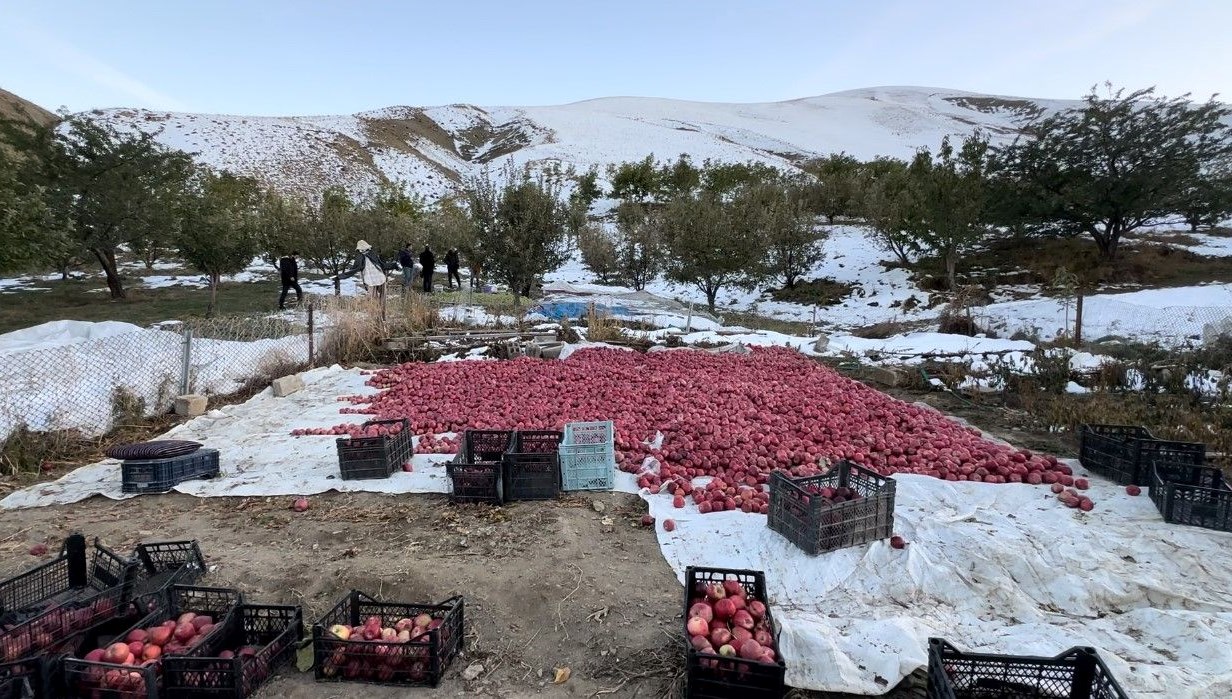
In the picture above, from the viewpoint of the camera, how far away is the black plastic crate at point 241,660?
8.27 ft

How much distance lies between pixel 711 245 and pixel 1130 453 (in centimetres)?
1647

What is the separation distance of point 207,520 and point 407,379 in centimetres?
389

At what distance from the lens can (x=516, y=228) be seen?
13.6 metres

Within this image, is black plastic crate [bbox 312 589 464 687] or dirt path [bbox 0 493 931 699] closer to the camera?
black plastic crate [bbox 312 589 464 687]

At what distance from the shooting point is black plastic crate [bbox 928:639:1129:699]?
7.47ft

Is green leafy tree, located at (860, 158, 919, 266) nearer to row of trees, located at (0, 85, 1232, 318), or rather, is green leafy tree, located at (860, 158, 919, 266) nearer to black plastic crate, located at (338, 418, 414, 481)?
row of trees, located at (0, 85, 1232, 318)

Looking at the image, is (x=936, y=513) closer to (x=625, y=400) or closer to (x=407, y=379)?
(x=625, y=400)

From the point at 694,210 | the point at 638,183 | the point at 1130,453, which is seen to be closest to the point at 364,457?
the point at 1130,453

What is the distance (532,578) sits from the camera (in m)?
3.56

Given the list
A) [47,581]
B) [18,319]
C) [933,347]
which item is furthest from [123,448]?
[18,319]

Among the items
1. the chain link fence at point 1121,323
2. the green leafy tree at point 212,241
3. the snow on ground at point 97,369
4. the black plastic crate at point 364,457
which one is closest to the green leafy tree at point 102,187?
the green leafy tree at point 212,241

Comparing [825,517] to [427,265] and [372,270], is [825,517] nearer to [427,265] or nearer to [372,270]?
[372,270]

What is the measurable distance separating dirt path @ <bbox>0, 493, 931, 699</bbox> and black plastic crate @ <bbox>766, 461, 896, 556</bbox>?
2.70ft

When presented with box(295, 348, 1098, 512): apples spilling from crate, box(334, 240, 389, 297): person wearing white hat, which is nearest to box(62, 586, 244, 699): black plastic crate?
box(295, 348, 1098, 512): apples spilling from crate
